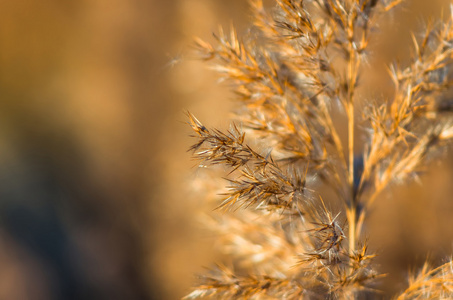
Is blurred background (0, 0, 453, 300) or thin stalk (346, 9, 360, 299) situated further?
blurred background (0, 0, 453, 300)

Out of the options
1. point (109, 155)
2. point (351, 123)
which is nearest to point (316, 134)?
point (351, 123)

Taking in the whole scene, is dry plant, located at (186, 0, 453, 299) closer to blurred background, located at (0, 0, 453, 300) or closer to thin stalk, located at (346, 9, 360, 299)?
thin stalk, located at (346, 9, 360, 299)

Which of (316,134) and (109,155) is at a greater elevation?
(109,155)

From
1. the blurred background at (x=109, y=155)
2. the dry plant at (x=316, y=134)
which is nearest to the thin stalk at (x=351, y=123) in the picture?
the dry plant at (x=316, y=134)

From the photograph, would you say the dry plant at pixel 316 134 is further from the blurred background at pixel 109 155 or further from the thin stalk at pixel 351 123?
the blurred background at pixel 109 155

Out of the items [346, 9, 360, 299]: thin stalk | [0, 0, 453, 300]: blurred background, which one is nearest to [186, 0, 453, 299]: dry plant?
[346, 9, 360, 299]: thin stalk

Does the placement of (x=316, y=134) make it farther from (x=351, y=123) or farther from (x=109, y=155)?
(x=109, y=155)
